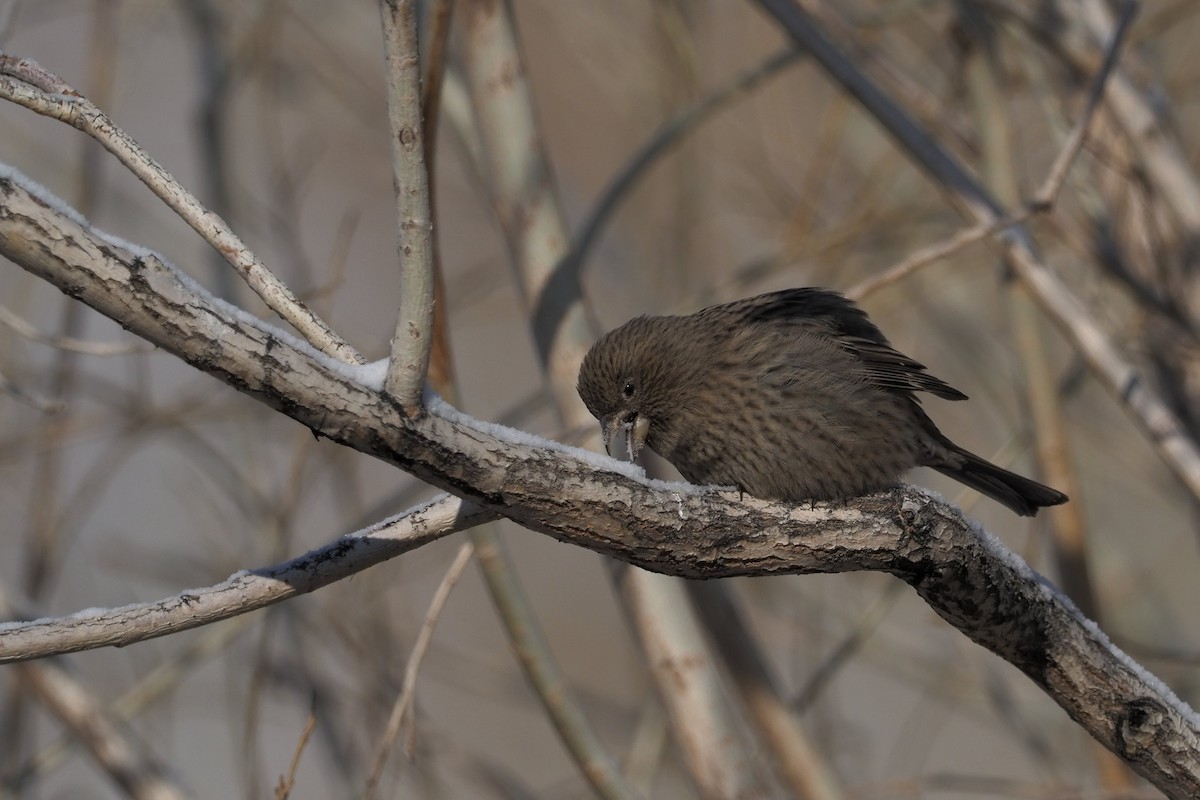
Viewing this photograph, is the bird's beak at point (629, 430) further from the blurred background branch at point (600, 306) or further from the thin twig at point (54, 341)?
the thin twig at point (54, 341)

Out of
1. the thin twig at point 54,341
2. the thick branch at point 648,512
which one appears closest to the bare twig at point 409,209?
the thick branch at point 648,512

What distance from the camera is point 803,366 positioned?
133 inches

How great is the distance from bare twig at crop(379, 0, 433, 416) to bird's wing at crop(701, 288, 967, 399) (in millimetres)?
1778

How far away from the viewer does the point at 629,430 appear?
3.52 meters

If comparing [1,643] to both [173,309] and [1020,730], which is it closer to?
[173,309]

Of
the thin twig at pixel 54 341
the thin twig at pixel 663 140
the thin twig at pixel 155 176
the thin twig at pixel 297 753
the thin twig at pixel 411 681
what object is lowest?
the thin twig at pixel 297 753

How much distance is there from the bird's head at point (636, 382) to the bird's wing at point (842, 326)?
0.25m

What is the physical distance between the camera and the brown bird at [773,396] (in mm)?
3176

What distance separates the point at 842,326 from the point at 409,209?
205 cm

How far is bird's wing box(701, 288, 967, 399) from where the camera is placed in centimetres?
353

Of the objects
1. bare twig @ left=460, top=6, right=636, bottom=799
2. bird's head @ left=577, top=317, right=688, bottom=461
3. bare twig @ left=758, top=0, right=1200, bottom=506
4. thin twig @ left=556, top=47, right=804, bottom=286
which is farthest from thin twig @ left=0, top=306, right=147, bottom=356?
bare twig @ left=758, top=0, right=1200, bottom=506

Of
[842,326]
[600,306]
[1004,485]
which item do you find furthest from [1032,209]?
[600,306]

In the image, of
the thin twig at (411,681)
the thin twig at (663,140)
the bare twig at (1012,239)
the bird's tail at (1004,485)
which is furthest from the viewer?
the thin twig at (663,140)

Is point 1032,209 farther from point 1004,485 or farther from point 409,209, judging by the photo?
point 409,209
